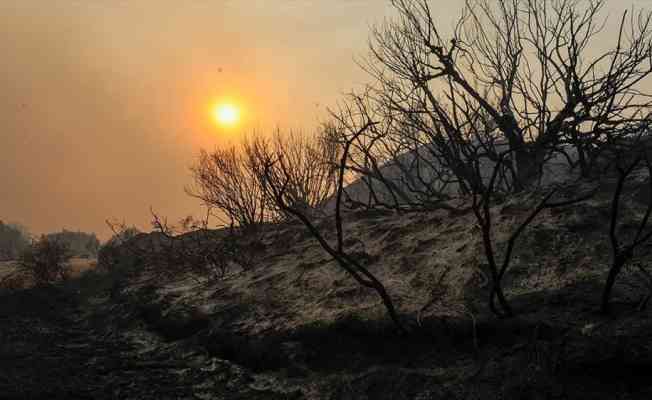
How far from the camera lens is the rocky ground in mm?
1884

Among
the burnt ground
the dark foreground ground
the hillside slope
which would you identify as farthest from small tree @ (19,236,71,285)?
the hillside slope

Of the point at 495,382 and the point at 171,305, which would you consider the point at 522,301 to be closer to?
the point at 495,382

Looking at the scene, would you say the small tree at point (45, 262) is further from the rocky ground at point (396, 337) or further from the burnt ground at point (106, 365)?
the rocky ground at point (396, 337)

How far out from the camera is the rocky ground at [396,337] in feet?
A: 6.18

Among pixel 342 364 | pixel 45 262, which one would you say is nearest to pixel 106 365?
pixel 342 364

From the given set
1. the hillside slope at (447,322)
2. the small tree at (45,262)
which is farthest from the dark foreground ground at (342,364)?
the small tree at (45,262)

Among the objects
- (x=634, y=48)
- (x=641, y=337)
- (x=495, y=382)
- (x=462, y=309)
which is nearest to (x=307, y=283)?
(x=462, y=309)

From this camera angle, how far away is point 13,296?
835 centimetres

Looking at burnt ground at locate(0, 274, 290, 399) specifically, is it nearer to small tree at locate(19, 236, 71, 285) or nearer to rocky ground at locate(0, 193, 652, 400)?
rocky ground at locate(0, 193, 652, 400)

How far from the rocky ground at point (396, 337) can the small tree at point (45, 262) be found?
7746mm

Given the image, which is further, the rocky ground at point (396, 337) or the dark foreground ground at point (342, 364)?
the rocky ground at point (396, 337)

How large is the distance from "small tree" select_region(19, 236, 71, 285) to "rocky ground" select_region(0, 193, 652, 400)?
25.4 ft

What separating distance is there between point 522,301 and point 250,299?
280 centimetres

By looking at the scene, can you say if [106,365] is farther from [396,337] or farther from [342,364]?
[396,337]
